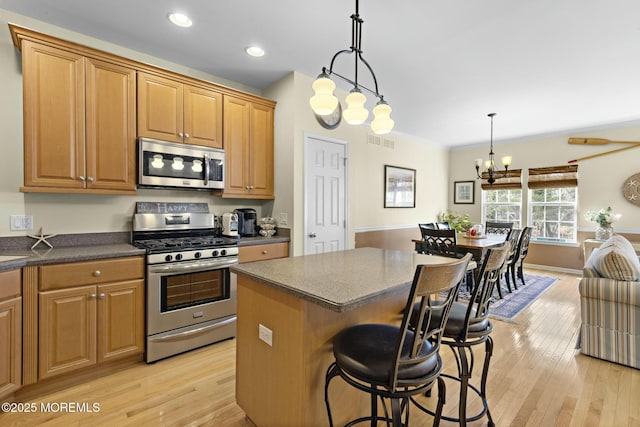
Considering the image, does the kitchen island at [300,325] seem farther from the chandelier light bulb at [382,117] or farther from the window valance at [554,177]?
the window valance at [554,177]

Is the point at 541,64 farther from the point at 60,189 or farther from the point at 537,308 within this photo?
the point at 60,189

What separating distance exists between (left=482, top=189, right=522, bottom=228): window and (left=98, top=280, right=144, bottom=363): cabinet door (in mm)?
6581

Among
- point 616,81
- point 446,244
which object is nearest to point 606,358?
point 446,244

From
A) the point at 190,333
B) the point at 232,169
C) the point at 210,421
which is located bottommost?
the point at 210,421

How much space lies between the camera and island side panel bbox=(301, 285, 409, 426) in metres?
1.38

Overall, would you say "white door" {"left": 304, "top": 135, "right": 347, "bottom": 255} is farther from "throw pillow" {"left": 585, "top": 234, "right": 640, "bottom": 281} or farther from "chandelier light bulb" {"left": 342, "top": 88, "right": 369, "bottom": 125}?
"throw pillow" {"left": 585, "top": 234, "right": 640, "bottom": 281}

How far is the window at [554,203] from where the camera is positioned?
5555mm

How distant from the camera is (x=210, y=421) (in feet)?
5.88

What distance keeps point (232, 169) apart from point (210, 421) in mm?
2228

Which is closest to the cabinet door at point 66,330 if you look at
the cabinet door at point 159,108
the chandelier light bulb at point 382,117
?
the cabinet door at point 159,108

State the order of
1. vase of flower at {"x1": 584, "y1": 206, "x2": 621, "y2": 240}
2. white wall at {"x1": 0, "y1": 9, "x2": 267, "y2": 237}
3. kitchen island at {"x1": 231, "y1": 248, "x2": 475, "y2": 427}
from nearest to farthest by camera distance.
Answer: kitchen island at {"x1": 231, "y1": 248, "x2": 475, "y2": 427} → white wall at {"x1": 0, "y1": 9, "x2": 267, "y2": 237} → vase of flower at {"x1": 584, "y1": 206, "x2": 621, "y2": 240}

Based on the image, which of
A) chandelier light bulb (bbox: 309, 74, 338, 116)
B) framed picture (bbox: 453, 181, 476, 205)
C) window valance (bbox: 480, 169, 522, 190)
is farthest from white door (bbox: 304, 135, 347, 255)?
framed picture (bbox: 453, 181, 476, 205)

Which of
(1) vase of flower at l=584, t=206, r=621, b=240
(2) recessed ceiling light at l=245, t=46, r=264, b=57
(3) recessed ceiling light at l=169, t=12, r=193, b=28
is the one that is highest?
(2) recessed ceiling light at l=245, t=46, r=264, b=57

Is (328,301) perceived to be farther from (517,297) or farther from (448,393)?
(517,297)
